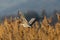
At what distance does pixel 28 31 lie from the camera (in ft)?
20.1

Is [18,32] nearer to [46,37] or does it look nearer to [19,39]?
[19,39]

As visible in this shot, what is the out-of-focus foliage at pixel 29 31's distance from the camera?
548 cm

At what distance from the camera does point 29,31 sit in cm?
604

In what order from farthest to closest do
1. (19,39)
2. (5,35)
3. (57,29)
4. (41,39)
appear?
(5,35) → (19,39) → (41,39) → (57,29)

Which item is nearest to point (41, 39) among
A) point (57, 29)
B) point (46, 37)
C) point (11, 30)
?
point (46, 37)

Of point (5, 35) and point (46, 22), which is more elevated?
point (46, 22)

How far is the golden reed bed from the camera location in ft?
18.0

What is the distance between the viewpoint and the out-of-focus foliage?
548cm

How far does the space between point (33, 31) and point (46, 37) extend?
0.41 meters

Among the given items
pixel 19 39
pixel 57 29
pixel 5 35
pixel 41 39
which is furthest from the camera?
pixel 5 35

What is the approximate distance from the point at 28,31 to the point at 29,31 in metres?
0.08

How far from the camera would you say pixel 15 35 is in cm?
622

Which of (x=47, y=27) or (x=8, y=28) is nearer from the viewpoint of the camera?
(x=47, y=27)

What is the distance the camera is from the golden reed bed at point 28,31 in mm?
5489
